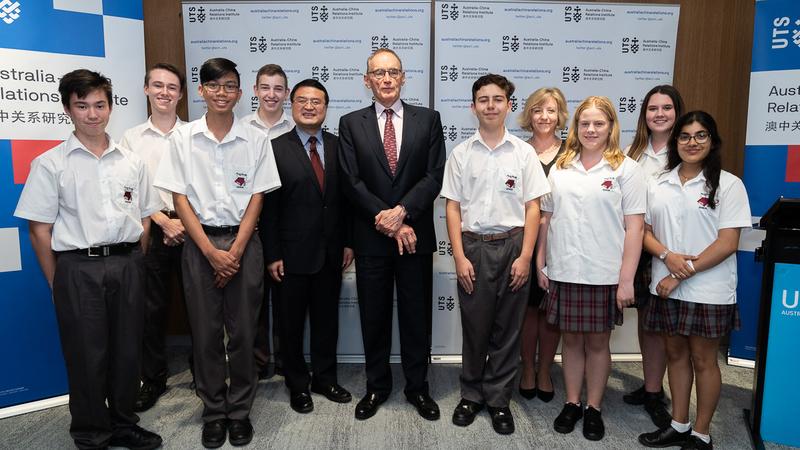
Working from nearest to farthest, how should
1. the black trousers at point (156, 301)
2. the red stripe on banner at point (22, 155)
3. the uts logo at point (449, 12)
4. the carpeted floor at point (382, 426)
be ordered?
the carpeted floor at point (382, 426)
the red stripe on banner at point (22, 155)
the black trousers at point (156, 301)
the uts logo at point (449, 12)

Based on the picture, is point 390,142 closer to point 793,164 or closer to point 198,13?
point 198,13

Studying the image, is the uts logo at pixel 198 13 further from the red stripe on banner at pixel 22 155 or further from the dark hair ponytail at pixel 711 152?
the dark hair ponytail at pixel 711 152

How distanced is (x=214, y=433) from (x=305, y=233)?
1.10m

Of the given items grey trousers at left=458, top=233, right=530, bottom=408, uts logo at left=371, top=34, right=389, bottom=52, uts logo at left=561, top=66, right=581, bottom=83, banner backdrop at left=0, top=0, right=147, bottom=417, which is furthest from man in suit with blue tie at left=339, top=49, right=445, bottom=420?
banner backdrop at left=0, top=0, right=147, bottom=417

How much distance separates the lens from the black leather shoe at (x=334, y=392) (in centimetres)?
298

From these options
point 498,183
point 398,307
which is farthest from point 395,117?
point 398,307

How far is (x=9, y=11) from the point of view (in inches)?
111

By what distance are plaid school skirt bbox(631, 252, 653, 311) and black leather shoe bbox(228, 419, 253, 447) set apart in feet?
7.04

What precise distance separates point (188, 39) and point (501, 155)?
2.50 m

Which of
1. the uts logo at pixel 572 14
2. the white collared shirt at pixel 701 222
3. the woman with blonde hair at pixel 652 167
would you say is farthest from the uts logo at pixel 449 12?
the white collared shirt at pixel 701 222

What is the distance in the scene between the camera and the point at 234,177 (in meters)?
2.52

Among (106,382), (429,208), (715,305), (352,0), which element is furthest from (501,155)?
(106,382)

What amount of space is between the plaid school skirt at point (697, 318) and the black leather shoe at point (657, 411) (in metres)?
0.61

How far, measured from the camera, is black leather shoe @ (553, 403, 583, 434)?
105 inches
